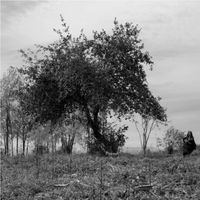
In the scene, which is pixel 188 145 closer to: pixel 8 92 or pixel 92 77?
pixel 92 77

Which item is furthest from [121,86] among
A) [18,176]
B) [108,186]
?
[108,186]

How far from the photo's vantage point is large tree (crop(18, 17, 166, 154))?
32750 millimetres

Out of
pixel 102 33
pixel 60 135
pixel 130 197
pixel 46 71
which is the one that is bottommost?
pixel 130 197

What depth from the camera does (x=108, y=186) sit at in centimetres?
1388

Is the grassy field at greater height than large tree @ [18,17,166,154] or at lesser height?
lesser

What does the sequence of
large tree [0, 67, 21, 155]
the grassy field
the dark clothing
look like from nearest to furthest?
1. the grassy field
2. the dark clothing
3. large tree [0, 67, 21, 155]

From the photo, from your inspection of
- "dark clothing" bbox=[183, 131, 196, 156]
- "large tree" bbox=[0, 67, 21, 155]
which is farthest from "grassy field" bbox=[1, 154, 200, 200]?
"large tree" bbox=[0, 67, 21, 155]

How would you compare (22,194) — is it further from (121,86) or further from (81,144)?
(81,144)

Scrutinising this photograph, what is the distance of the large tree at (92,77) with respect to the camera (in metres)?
32.8

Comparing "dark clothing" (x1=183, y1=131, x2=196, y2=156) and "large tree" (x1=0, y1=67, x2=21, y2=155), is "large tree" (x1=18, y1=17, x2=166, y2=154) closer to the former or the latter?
"dark clothing" (x1=183, y1=131, x2=196, y2=156)

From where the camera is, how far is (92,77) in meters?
32.3

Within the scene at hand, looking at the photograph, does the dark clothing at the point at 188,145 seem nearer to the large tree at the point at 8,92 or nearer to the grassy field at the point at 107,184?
the grassy field at the point at 107,184

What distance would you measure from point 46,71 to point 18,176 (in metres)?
17.2

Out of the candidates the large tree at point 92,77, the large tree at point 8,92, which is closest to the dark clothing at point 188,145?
the large tree at point 92,77
